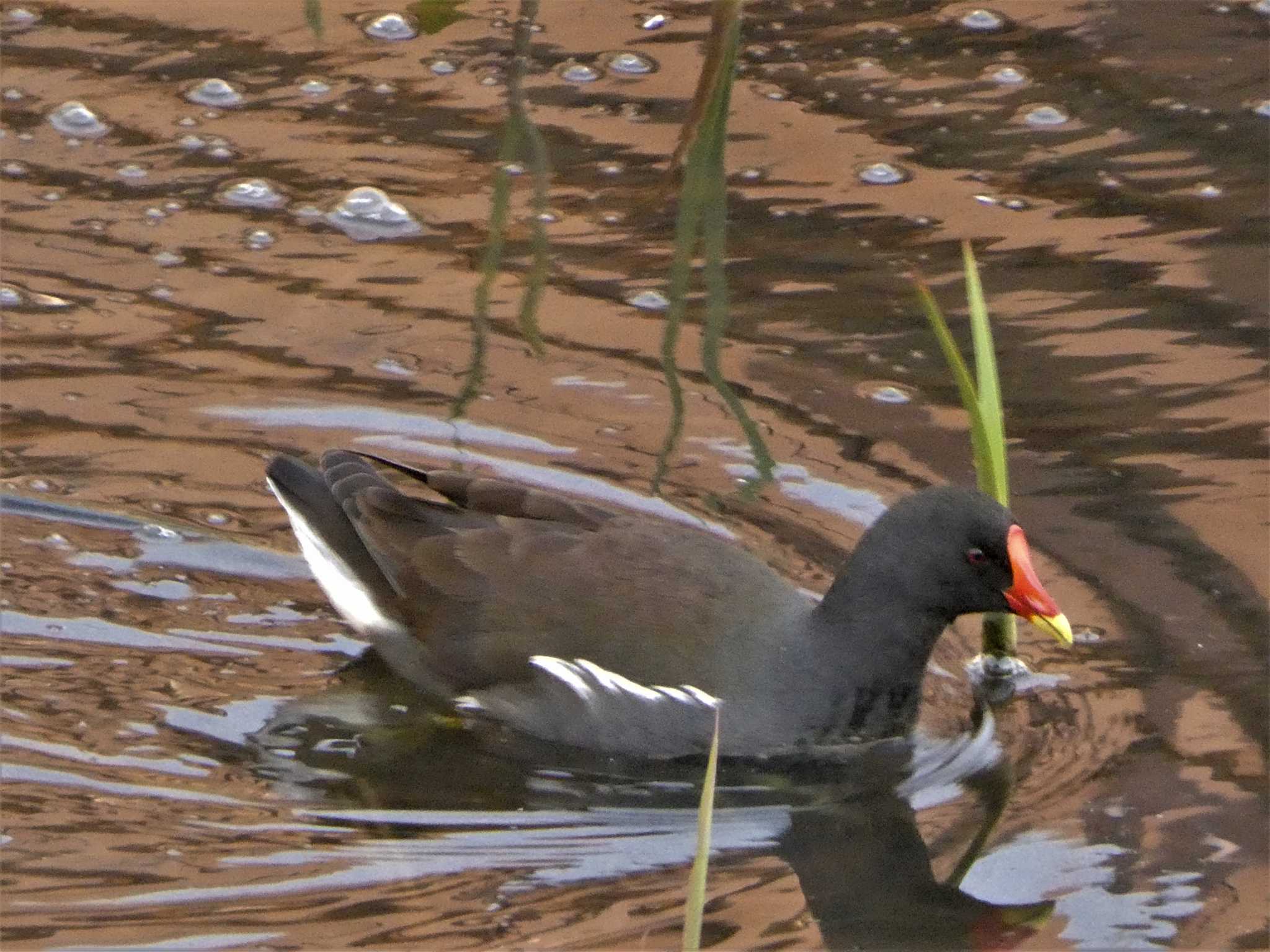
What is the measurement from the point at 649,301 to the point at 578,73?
1299mm

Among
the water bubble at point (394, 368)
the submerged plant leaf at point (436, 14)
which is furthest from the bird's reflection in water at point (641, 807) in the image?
the submerged plant leaf at point (436, 14)

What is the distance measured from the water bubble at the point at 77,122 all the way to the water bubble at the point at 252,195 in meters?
0.48

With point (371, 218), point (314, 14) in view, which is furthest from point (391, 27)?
point (371, 218)

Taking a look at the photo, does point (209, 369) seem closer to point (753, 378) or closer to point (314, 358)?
point (314, 358)

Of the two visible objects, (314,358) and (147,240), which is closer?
(314,358)

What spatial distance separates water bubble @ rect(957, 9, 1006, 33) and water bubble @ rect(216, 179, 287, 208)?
7.23 ft

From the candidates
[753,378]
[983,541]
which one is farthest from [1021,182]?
[983,541]

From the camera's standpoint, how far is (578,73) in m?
5.94

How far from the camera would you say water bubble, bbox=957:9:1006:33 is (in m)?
6.25

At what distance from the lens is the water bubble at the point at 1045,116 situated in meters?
5.72

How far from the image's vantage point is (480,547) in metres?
3.85

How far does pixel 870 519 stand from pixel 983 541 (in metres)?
0.58

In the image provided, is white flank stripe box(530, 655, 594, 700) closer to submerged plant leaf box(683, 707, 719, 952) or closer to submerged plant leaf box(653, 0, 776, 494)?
submerged plant leaf box(653, 0, 776, 494)

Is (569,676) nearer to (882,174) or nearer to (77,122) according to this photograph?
(882,174)
